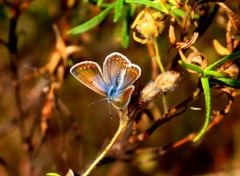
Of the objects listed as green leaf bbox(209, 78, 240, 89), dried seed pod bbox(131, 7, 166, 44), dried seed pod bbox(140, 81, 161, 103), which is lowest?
green leaf bbox(209, 78, 240, 89)

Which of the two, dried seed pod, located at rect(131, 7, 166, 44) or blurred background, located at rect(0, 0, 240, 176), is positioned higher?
dried seed pod, located at rect(131, 7, 166, 44)

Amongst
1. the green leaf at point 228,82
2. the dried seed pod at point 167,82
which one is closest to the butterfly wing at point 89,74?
the dried seed pod at point 167,82

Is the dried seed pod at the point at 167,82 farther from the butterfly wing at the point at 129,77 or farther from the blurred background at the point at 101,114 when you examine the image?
the blurred background at the point at 101,114

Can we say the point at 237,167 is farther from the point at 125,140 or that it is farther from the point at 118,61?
the point at 118,61

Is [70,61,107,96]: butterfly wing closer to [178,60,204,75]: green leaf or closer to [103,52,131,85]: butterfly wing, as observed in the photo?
[103,52,131,85]: butterfly wing

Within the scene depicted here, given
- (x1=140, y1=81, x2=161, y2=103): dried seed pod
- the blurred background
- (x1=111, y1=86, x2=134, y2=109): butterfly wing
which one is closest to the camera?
(x1=111, y1=86, x2=134, y2=109): butterfly wing

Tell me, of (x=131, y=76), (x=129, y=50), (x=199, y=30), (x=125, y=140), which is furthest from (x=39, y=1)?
(x=131, y=76)

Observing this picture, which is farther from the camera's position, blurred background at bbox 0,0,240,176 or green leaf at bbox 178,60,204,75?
blurred background at bbox 0,0,240,176

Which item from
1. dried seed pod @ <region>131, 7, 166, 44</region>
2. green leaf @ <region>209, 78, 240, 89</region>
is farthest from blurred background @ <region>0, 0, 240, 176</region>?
green leaf @ <region>209, 78, 240, 89</region>

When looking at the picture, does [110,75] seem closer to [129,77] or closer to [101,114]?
[129,77]
